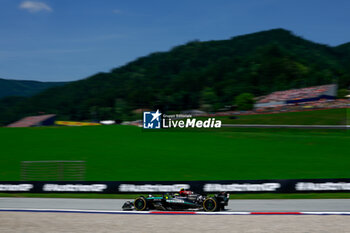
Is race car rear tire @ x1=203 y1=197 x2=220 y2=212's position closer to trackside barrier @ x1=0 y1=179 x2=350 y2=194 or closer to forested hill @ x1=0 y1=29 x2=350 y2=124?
trackside barrier @ x1=0 y1=179 x2=350 y2=194

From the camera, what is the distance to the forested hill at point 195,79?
65.1 metres

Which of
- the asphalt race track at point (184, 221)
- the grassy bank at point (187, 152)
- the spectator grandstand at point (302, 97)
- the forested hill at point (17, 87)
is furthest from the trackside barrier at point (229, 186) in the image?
the forested hill at point (17, 87)

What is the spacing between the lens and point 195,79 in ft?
351

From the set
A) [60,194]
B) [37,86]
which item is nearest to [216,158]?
[60,194]

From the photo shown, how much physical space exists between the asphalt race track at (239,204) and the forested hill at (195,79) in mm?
17189

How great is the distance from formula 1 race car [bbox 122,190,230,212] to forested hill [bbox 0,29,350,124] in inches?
766

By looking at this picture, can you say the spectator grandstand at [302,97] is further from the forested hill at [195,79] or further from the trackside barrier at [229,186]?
the trackside barrier at [229,186]

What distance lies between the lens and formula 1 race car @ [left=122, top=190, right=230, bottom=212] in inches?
424

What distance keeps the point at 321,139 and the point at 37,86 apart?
13094 centimetres

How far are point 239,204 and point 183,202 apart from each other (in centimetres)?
264

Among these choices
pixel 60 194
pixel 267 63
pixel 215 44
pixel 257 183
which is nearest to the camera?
pixel 257 183

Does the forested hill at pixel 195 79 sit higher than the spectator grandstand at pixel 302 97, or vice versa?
the forested hill at pixel 195 79

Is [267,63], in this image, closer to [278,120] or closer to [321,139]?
[278,120]

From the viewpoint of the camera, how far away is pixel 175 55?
168250mm
